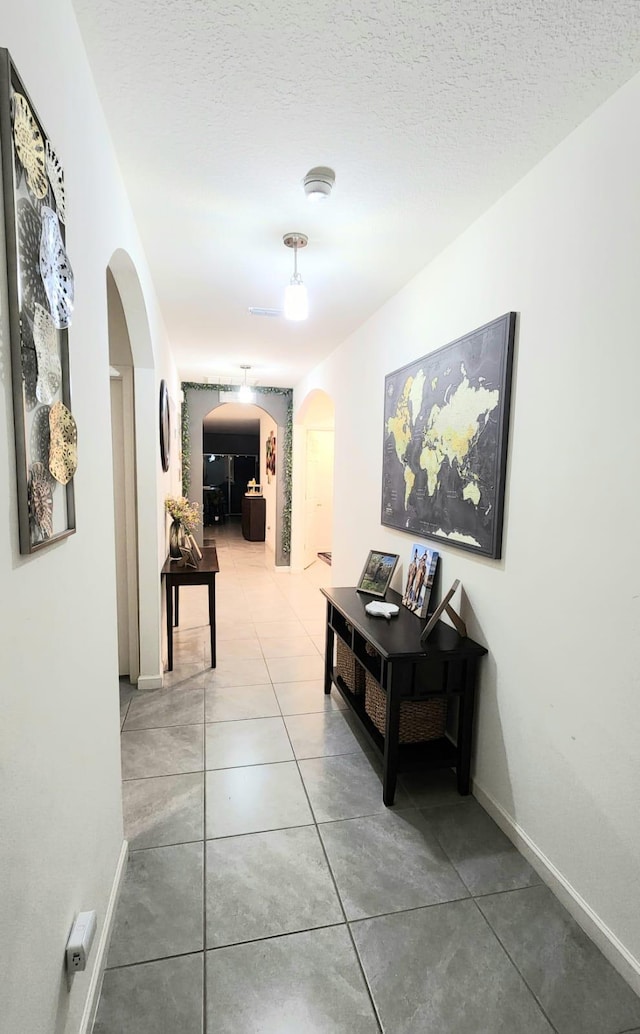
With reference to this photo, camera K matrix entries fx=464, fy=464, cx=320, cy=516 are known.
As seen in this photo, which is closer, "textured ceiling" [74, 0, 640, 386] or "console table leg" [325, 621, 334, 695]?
"textured ceiling" [74, 0, 640, 386]

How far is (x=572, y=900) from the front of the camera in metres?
1.54

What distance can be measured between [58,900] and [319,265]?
2777mm

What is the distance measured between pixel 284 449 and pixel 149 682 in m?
4.12

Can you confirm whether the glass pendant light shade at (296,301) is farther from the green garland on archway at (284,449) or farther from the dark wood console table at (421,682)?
the green garland on archway at (284,449)

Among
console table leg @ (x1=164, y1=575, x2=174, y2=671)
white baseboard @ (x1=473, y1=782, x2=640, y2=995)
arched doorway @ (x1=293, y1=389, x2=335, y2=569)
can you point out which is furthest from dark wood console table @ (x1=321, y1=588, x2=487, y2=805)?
arched doorway @ (x1=293, y1=389, x2=335, y2=569)

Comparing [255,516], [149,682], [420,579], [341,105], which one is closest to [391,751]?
[420,579]

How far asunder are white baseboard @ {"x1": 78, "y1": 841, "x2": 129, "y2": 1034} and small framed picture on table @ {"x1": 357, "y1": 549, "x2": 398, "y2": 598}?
177 centimetres

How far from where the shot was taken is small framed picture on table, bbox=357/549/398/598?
2.87 meters

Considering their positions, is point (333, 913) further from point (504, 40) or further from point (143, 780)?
point (504, 40)

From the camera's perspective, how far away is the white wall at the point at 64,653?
771 mm

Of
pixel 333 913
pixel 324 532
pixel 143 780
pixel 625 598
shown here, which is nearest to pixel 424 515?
pixel 625 598

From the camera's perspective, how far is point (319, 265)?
258cm

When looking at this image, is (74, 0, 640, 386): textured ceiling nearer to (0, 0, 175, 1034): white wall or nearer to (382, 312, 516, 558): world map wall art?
(0, 0, 175, 1034): white wall

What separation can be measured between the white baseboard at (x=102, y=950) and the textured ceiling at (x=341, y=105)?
249 cm
